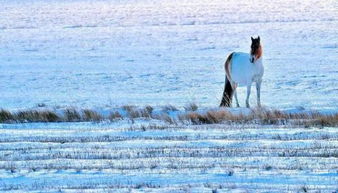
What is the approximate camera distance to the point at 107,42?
35531 mm

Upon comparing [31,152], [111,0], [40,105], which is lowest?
[111,0]

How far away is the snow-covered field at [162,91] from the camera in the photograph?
8789 mm

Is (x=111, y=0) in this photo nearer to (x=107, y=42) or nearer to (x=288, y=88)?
(x=107, y=42)

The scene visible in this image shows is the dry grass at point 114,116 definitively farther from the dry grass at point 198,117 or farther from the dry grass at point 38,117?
the dry grass at point 38,117

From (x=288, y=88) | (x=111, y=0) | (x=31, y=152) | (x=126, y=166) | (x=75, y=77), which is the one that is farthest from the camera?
(x=111, y=0)

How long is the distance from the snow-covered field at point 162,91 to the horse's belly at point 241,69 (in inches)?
25.9

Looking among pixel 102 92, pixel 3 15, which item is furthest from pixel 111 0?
pixel 102 92

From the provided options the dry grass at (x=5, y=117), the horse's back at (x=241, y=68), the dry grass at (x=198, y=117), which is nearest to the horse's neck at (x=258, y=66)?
the horse's back at (x=241, y=68)

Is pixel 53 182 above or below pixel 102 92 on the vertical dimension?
above

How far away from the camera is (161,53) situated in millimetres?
31359

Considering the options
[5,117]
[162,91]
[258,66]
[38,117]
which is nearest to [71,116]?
[38,117]

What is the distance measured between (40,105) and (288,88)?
695 centimetres

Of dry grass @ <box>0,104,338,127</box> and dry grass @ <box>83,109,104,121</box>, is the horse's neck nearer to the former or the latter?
dry grass @ <box>0,104,338,127</box>

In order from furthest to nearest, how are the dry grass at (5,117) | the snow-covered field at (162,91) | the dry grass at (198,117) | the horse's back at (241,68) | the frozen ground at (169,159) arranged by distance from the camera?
the horse's back at (241,68)
the dry grass at (5,117)
the dry grass at (198,117)
the snow-covered field at (162,91)
the frozen ground at (169,159)
